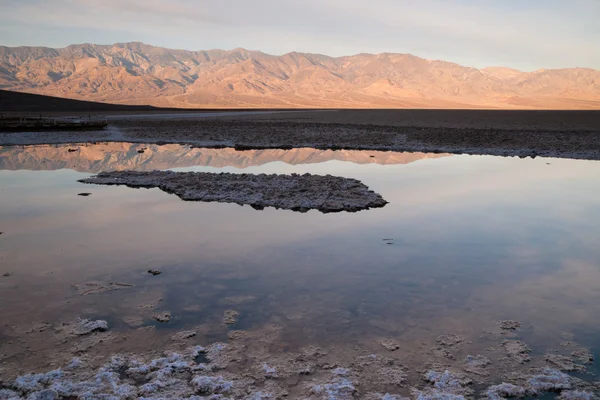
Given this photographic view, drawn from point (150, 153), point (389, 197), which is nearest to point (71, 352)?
point (389, 197)

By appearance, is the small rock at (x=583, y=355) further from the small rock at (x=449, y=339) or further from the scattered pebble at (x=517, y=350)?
the small rock at (x=449, y=339)

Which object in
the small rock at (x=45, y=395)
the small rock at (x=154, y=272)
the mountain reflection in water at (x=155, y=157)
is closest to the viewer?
the small rock at (x=45, y=395)

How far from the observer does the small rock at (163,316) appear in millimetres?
5526

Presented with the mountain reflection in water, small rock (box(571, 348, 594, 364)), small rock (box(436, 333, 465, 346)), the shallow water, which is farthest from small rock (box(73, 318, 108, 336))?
the mountain reflection in water

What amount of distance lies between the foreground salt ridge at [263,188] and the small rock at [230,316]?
5.74 metres

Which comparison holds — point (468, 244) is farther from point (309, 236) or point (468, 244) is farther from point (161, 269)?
point (161, 269)

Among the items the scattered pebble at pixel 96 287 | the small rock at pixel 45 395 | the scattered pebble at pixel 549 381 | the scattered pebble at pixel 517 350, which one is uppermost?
the scattered pebble at pixel 517 350

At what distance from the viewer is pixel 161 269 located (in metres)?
7.11

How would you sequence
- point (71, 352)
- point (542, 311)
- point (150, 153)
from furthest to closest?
1. point (150, 153)
2. point (542, 311)
3. point (71, 352)

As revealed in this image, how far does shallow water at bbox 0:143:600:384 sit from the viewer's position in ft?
18.2

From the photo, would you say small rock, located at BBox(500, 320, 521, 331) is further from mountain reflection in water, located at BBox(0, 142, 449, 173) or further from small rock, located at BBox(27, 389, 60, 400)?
mountain reflection in water, located at BBox(0, 142, 449, 173)

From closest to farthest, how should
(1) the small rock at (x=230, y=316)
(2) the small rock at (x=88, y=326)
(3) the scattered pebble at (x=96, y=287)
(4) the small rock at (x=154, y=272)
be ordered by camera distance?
1. (2) the small rock at (x=88, y=326)
2. (1) the small rock at (x=230, y=316)
3. (3) the scattered pebble at (x=96, y=287)
4. (4) the small rock at (x=154, y=272)

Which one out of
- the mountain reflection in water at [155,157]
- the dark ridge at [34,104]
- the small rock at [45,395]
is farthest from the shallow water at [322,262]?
the dark ridge at [34,104]

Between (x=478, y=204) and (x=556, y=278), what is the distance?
5.22 meters
